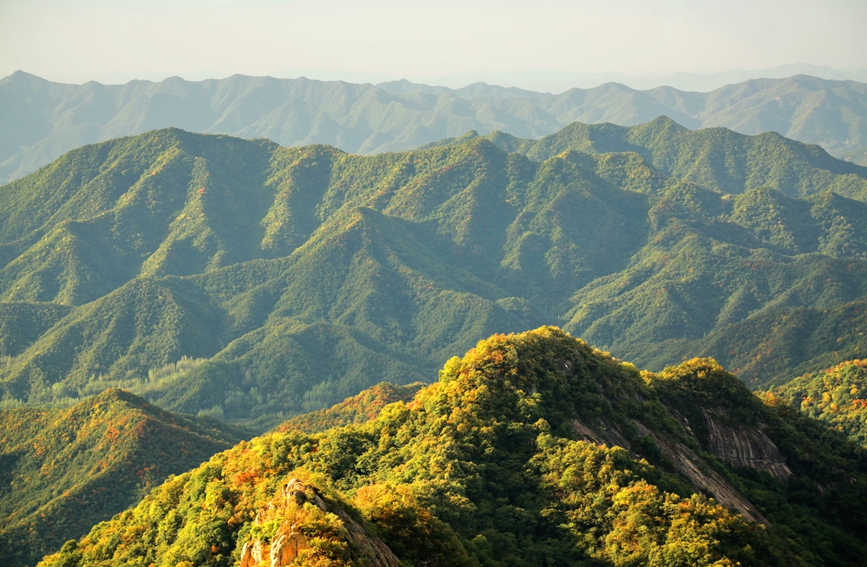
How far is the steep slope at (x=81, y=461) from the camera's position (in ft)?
418

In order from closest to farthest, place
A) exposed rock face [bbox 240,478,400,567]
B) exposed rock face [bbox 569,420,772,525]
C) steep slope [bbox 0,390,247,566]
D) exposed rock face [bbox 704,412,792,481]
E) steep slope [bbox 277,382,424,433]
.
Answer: exposed rock face [bbox 240,478,400,567]
exposed rock face [bbox 569,420,772,525]
exposed rock face [bbox 704,412,792,481]
steep slope [bbox 0,390,247,566]
steep slope [bbox 277,382,424,433]

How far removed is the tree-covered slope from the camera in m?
59.8

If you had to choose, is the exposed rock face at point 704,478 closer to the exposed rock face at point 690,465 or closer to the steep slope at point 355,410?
the exposed rock face at point 690,465

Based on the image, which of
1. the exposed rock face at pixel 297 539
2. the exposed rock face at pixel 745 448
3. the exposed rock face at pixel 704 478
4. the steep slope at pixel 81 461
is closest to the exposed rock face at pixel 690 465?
the exposed rock face at pixel 704 478

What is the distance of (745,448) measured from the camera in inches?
4006

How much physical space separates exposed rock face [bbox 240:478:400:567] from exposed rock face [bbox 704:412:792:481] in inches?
2287

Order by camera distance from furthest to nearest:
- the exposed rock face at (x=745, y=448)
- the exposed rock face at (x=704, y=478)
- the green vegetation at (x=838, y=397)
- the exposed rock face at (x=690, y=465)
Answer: the green vegetation at (x=838, y=397) → the exposed rock face at (x=745, y=448) → the exposed rock face at (x=690, y=465) → the exposed rock face at (x=704, y=478)

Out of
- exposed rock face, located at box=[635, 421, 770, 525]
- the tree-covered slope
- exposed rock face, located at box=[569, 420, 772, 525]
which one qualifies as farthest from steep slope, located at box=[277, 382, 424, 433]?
exposed rock face, located at box=[635, 421, 770, 525]

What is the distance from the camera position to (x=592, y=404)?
89.2 metres

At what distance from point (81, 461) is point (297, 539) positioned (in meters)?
111

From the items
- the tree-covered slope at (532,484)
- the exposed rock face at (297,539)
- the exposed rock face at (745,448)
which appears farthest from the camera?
the exposed rock face at (745,448)

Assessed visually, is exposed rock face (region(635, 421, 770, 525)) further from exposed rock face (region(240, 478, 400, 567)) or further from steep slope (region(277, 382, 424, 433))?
steep slope (region(277, 382, 424, 433))

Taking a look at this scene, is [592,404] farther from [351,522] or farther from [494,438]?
[351,522]

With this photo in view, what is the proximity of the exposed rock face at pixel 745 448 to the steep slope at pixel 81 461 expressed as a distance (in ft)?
271
